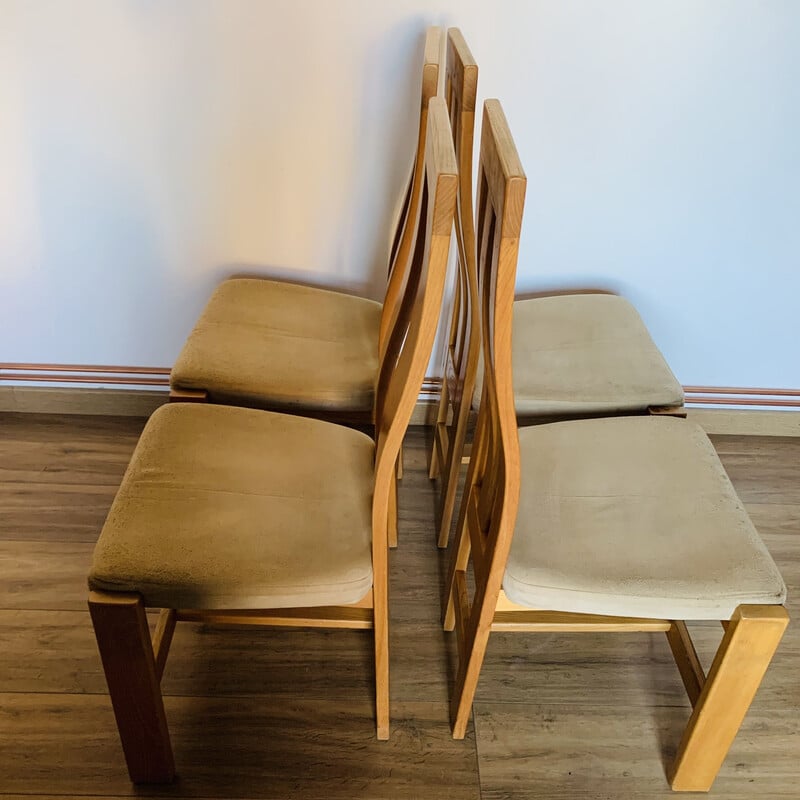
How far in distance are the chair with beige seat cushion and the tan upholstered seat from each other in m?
0.31

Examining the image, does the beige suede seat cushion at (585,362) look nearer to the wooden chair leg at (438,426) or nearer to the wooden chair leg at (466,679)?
the wooden chair leg at (438,426)

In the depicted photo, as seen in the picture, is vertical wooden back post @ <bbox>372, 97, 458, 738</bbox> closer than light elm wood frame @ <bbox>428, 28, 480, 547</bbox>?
Yes

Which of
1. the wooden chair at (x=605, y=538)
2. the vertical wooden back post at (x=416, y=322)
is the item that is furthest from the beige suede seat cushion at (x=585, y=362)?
the vertical wooden back post at (x=416, y=322)

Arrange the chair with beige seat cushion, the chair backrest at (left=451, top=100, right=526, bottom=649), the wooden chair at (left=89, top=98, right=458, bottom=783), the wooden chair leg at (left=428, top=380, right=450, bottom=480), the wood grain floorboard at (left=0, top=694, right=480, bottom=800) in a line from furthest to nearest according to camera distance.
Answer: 1. the wooden chair leg at (left=428, top=380, right=450, bottom=480)
2. the chair with beige seat cushion
3. the wood grain floorboard at (left=0, top=694, right=480, bottom=800)
4. the wooden chair at (left=89, top=98, right=458, bottom=783)
5. the chair backrest at (left=451, top=100, right=526, bottom=649)

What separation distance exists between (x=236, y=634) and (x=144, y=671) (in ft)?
1.38

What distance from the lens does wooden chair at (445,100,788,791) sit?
1.06m

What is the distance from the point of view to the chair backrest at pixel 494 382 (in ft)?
3.01

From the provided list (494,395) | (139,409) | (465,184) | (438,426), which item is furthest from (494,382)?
(139,409)

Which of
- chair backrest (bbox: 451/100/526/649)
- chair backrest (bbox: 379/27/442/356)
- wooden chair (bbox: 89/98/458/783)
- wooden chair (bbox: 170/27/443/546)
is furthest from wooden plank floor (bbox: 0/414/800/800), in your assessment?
chair backrest (bbox: 379/27/442/356)

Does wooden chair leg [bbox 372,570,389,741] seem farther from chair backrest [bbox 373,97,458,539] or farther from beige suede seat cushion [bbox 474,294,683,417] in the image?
beige suede seat cushion [bbox 474,294,683,417]

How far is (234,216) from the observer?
1747 millimetres

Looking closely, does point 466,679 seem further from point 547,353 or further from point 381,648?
point 547,353

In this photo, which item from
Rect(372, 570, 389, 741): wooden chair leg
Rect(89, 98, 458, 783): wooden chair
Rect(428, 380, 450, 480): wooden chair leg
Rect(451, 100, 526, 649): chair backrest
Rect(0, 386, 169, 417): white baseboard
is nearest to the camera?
Rect(451, 100, 526, 649): chair backrest

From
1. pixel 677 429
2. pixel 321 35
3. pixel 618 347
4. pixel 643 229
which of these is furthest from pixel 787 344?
pixel 321 35
